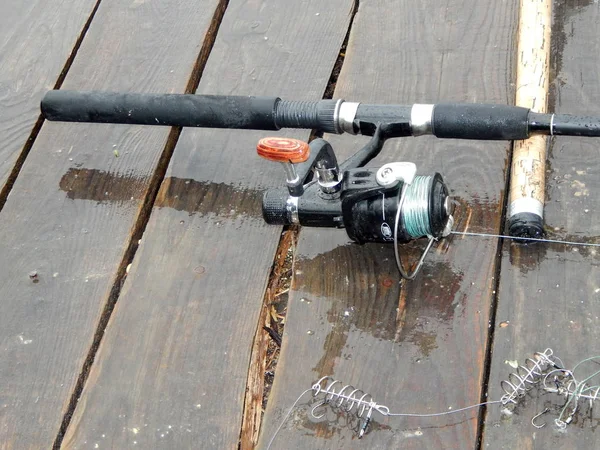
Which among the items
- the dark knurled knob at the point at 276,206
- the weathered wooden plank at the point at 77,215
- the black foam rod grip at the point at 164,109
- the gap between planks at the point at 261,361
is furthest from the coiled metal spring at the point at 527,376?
the weathered wooden plank at the point at 77,215

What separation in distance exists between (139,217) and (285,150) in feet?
2.00

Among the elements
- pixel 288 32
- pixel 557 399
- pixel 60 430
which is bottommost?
pixel 60 430

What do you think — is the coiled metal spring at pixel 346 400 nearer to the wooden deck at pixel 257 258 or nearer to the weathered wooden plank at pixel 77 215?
the wooden deck at pixel 257 258

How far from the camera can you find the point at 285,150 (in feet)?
6.88

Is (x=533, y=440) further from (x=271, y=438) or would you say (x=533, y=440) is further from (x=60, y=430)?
(x=60, y=430)

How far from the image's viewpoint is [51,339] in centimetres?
228

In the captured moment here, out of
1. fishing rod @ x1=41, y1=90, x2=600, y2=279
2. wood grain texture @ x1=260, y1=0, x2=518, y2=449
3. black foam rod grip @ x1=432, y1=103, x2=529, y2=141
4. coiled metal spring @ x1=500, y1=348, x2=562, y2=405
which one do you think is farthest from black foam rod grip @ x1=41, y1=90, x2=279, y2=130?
coiled metal spring @ x1=500, y1=348, x2=562, y2=405

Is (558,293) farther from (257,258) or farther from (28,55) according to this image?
(28,55)

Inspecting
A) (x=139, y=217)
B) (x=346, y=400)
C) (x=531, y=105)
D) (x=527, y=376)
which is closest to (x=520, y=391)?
(x=527, y=376)

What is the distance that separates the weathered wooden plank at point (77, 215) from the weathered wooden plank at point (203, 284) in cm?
8

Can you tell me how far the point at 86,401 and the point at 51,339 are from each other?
22 centimetres

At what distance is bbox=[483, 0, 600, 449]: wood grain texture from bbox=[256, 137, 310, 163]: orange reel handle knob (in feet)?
1.90

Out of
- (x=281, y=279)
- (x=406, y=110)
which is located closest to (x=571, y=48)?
(x=406, y=110)

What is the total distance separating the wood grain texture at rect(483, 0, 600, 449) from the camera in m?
1.93
